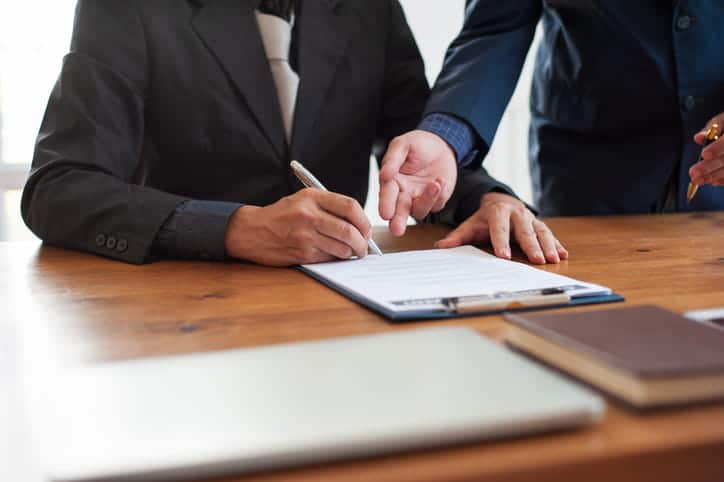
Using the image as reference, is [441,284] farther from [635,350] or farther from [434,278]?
[635,350]

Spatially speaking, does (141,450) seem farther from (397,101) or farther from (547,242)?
(397,101)

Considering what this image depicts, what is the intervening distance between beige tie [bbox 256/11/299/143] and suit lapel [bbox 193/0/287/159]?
2 centimetres

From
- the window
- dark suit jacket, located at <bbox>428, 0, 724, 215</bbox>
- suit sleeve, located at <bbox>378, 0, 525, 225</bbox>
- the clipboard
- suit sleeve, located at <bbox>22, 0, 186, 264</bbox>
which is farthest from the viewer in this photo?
the window

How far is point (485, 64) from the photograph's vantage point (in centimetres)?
160

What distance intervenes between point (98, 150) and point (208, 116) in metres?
0.26

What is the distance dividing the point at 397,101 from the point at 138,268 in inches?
32.1

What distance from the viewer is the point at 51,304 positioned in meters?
0.88

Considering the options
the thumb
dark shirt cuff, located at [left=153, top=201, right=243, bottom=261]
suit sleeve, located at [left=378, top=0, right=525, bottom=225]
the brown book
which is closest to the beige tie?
suit sleeve, located at [left=378, top=0, right=525, bottom=225]

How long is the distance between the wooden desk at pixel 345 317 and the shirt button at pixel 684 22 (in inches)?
15.4

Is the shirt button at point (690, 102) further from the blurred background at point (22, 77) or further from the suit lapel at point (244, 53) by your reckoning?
the blurred background at point (22, 77)

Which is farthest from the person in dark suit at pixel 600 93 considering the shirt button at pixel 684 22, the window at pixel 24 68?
the window at pixel 24 68

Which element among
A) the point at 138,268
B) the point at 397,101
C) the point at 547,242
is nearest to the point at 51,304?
the point at 138,268

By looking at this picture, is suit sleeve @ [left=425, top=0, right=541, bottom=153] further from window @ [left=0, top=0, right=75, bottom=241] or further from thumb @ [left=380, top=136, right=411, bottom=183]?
window @ [left=0, top=0, right=75, bottom=241]

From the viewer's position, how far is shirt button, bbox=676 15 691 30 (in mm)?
1544
